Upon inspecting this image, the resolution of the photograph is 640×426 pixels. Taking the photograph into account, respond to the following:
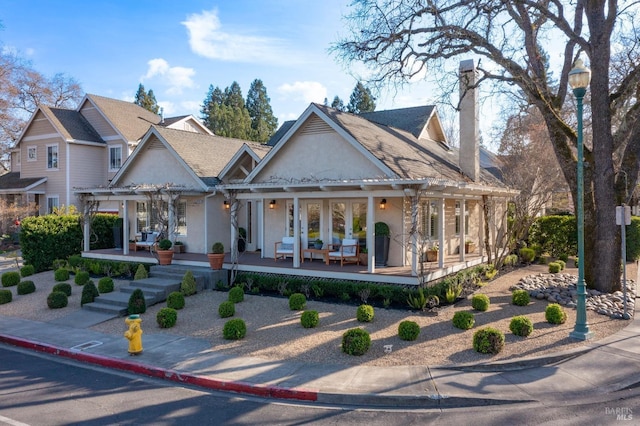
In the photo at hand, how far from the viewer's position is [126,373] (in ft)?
27.0

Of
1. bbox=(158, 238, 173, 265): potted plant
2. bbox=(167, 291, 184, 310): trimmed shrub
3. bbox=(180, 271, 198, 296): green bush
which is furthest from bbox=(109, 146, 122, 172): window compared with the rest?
bbox=(167, 291, 184, 310): trimmed shrub

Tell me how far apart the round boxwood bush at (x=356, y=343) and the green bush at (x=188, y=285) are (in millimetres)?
6939

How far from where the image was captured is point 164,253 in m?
16.0

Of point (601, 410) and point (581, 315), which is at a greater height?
point (581, 315)

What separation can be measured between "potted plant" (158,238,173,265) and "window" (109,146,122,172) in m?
15.5

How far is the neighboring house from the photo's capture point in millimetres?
28016

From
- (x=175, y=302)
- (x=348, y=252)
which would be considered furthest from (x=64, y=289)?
(x=348, y=252)

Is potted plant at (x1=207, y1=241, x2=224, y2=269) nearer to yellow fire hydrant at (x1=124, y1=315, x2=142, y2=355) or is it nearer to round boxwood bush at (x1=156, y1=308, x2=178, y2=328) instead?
round boxwood bush at (x1=156, y1=308, x2=178, y2=328)

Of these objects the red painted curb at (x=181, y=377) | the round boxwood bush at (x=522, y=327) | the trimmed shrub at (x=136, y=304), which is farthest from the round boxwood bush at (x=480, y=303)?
the trimmed shrub at (x=136, y=304)

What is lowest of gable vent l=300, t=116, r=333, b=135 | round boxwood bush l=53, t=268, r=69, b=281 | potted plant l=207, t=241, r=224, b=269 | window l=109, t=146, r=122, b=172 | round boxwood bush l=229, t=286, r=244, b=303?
round boxwood bush l=229, t=286, r=244, b=303

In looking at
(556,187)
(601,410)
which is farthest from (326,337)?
(556,187)

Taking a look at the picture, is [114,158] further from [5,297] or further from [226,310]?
[226,310]

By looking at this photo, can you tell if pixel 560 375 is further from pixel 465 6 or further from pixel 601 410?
pixel 465 6

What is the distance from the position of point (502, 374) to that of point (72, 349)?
28.0ft
